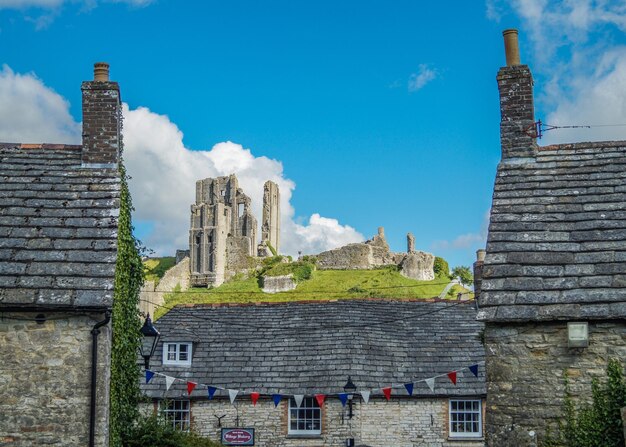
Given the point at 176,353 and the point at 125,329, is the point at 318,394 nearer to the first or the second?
the point at 176,353

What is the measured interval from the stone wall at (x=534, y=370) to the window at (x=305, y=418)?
41.8 ft

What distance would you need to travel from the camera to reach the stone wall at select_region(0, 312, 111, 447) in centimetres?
1099

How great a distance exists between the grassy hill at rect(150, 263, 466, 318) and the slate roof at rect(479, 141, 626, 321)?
1807 inches

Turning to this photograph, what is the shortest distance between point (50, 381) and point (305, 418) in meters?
13.1

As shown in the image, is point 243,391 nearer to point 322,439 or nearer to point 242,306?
point 322,439

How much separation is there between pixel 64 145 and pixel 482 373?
46.6ft

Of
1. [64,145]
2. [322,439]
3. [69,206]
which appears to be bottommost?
[322,439]

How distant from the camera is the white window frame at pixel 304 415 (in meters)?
23.0

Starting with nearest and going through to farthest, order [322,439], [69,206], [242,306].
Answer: [69,206]
[322,439]
[242,306]

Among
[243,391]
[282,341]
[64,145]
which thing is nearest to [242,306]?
[282,341]

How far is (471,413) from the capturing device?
23.3 metres

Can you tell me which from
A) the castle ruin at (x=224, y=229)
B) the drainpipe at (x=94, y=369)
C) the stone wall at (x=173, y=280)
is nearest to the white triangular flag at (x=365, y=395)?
the drainpipe at (x=94, y=369)

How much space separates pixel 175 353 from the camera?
25.0 m

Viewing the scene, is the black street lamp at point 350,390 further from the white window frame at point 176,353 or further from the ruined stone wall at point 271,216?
the ruined stone wall at point 271,216
